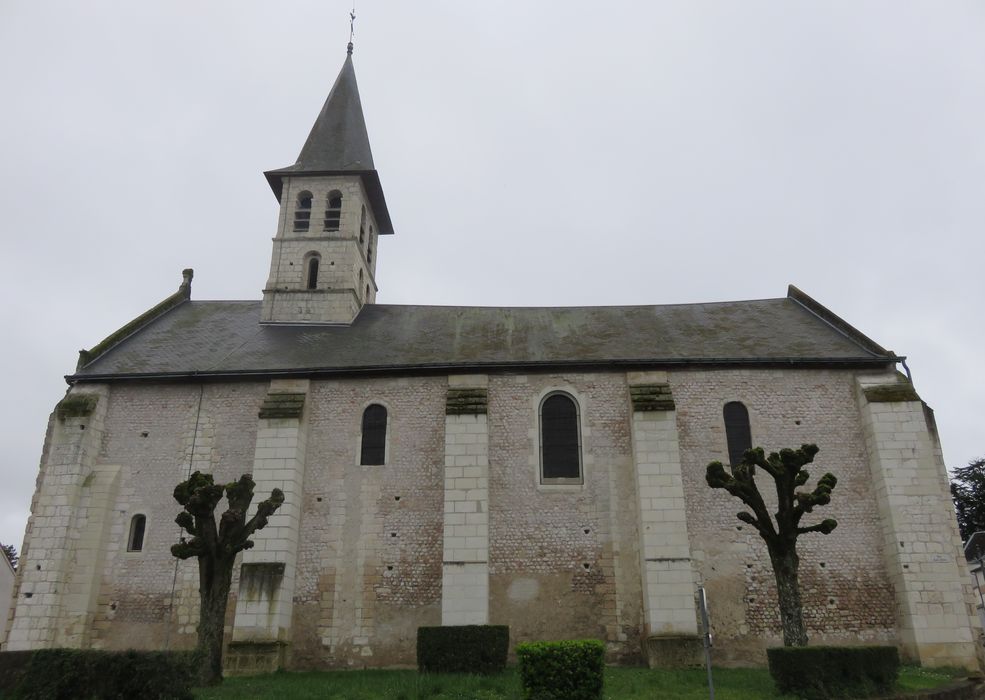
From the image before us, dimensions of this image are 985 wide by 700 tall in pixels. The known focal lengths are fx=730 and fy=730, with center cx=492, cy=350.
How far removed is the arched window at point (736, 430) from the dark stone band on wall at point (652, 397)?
156cm

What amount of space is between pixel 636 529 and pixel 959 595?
6839 mm

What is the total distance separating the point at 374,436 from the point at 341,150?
39.1 feet

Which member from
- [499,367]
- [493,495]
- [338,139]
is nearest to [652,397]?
[499,367]

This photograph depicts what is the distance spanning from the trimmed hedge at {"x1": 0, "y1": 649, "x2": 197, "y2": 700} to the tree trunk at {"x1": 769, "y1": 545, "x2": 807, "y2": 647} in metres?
9.85

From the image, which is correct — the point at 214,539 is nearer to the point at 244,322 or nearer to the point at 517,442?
the point at 517,442

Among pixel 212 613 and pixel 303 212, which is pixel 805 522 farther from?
pixel 303 212

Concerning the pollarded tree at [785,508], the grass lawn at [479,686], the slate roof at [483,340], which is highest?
the slate roof at [483,340]

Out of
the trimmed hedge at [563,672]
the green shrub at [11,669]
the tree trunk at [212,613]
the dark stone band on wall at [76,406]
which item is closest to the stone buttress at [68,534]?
the dark stone band on wall at [76,406]

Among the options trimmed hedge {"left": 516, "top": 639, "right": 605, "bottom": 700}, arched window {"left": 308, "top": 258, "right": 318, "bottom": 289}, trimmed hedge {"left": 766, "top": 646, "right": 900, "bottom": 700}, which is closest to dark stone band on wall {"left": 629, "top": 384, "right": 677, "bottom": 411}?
trimmed hedge {"left": 766, "top": 646, "right": 900, "bottom": 700}

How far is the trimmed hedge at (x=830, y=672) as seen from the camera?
1127cm

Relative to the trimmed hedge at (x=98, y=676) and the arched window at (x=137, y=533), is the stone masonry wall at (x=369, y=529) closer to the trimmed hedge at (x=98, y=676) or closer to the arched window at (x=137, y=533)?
the arched window at (x=137, y=533)

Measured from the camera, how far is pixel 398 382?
61.1ft

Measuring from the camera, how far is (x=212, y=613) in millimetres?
12609

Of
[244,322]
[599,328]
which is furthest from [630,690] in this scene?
[244,322]
